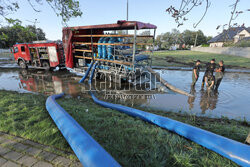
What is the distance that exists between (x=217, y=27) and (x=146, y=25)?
474 cm

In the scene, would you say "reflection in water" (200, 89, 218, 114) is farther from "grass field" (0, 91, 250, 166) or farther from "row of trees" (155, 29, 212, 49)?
"row of trees" (155, 29, 212, 49)

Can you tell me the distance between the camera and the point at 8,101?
4.32 meters

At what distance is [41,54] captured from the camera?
11711mm

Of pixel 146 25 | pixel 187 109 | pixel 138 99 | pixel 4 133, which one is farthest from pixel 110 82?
pixel 4 133

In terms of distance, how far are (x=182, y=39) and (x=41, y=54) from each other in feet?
185

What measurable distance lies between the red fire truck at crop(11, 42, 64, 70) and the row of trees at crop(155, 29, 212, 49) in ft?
160

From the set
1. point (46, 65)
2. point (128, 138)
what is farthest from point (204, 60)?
point (46, 65)

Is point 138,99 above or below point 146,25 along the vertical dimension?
below

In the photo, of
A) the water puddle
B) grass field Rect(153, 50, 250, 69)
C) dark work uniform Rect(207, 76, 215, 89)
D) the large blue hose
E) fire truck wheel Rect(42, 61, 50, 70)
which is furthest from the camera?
grass field Rect(153, 50, 250, 69)

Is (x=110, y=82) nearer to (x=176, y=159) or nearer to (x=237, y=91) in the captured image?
(x=176, y=159)

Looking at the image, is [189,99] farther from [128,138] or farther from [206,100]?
[128,138]

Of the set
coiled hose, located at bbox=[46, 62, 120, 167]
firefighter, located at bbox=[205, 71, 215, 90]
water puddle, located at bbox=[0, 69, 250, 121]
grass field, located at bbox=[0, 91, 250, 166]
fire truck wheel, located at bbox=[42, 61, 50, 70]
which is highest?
fire truck wheel, located at bbox=[42, 61, 50, 70]

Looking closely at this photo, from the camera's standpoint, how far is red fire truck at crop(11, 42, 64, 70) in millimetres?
10656

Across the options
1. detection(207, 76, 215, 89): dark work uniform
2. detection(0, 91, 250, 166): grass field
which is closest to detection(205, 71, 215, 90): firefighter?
detection(207, 76, 215, 89): dark work uniform
